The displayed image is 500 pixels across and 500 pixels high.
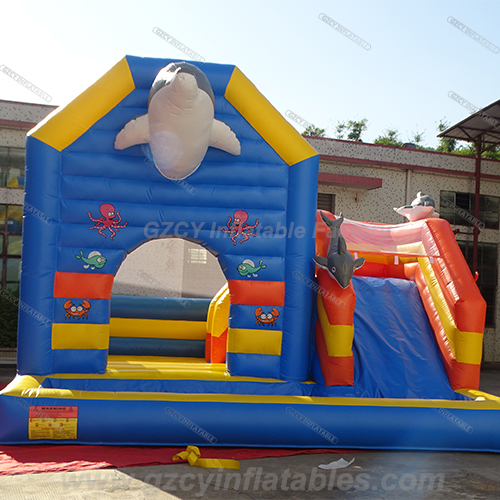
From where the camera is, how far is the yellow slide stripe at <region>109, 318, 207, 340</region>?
234 inches

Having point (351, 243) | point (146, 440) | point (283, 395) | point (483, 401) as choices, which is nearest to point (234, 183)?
point (351, 243)

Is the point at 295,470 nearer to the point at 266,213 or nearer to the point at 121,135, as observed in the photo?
the point at 266,213

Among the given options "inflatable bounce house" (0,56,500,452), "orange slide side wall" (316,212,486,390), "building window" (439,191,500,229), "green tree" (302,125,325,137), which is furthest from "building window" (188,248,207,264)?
"green tree" (302,125,325,137)

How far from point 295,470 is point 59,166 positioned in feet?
9.12

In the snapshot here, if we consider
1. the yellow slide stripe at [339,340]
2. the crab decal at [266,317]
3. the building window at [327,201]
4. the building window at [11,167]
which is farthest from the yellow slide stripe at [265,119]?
the building window at [11,167]

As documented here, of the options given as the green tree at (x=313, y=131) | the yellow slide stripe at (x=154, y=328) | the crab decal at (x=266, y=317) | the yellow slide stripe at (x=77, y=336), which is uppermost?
the green tree at (x=313, y=131)

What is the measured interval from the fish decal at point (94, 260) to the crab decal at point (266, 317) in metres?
1.26

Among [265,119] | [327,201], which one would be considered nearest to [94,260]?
[265,119]

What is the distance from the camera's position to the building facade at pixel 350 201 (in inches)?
323

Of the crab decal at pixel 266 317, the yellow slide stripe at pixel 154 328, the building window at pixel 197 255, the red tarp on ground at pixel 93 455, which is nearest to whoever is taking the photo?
the red tarp on ground at pixel 93 455

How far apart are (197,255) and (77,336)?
4.80 m

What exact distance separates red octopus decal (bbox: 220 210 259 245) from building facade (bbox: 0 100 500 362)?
4532mm

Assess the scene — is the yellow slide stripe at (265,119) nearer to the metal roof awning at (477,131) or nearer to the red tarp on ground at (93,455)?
the red tarp on ground at (93,455)

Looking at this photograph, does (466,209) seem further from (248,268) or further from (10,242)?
(10,242)
